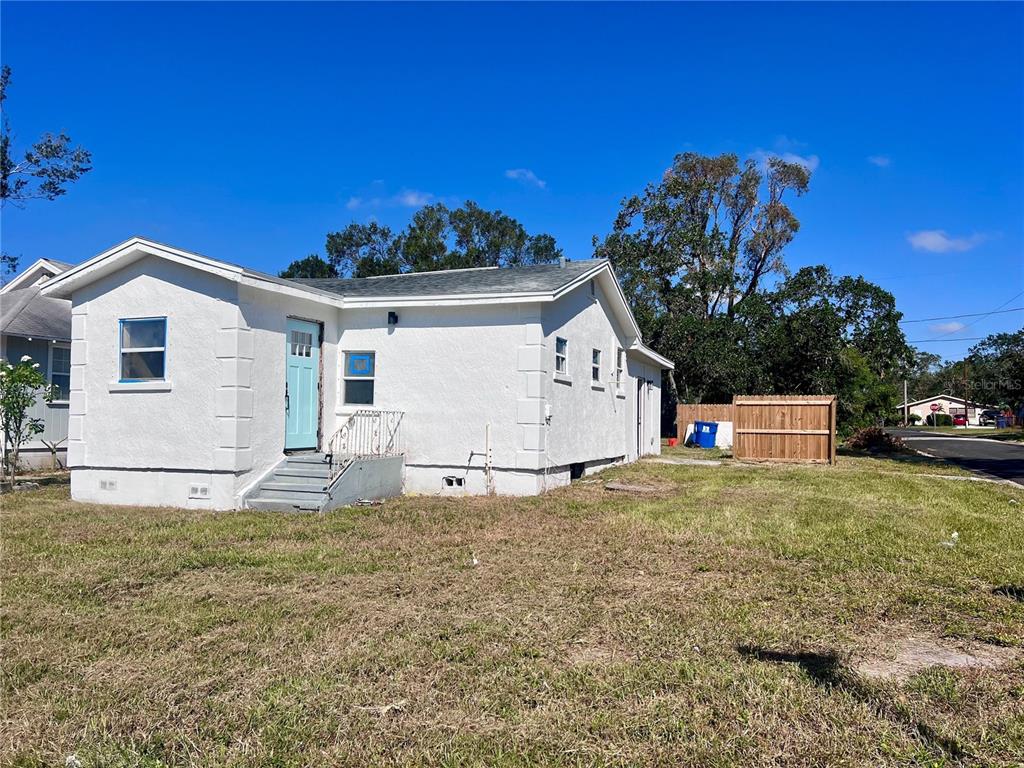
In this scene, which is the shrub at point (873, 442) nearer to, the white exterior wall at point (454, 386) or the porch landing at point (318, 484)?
the white exterior wall at point (454, 386)

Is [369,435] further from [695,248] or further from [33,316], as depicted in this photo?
[695,248]

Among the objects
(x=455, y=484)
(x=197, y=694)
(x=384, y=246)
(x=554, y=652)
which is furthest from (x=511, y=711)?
(x=384, y=246)

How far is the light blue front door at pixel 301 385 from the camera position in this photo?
37.7ft

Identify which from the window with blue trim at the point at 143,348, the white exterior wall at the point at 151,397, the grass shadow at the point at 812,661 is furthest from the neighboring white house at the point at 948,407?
the grass shadow at the point at 812,661

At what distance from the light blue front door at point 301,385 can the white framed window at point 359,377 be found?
0.64 metres

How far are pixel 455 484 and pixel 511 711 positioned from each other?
840 cm

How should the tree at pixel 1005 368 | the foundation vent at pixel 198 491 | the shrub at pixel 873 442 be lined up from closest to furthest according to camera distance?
1. the foundation vent at pixel 198 491
2. the shrub at pixel 873 442
3. the tree at pixel 1005 368

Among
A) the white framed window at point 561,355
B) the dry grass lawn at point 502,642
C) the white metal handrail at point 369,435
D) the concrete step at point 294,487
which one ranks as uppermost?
the white framed window at point 561,355

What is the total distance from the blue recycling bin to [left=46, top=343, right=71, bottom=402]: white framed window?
67.0 ft

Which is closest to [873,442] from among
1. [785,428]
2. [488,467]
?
[785,428]

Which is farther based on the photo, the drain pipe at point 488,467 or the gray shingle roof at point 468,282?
the gray shingle roof at point 468,282

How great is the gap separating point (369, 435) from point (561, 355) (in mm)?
3760

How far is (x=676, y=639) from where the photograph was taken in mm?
4664

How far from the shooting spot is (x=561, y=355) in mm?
12844
